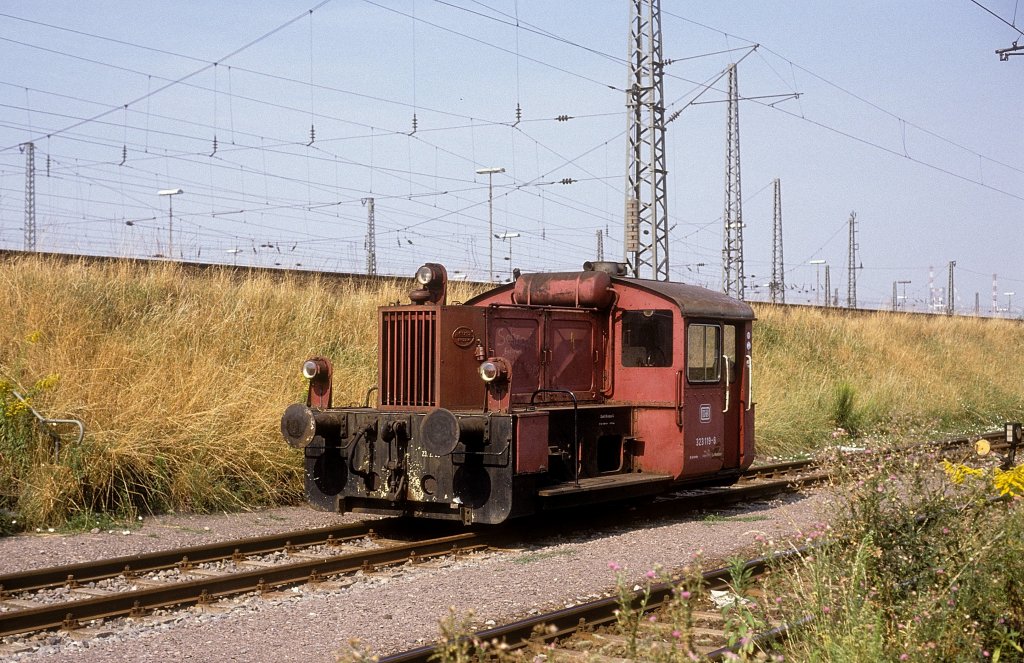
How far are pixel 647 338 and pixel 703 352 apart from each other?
0.69 m

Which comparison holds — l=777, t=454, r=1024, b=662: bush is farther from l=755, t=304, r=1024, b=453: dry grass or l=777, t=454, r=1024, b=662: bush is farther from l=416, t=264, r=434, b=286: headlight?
l=755, t=304, r=1024, b=453: dry grass

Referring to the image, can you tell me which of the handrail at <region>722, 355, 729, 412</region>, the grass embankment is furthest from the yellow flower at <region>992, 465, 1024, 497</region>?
the handrail at <region>722, 355, 729, 412</region>

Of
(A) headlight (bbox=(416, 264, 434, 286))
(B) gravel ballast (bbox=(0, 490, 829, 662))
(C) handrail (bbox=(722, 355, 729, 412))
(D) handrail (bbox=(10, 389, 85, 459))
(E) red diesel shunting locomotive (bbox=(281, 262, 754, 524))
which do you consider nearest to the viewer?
(B) gravel ballast (bbox=(0, 490, 829, 662))

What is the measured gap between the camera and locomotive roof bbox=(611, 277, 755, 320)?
10.4 meters

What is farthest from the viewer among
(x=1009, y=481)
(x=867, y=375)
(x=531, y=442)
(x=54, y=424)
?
(x=867, y=375)

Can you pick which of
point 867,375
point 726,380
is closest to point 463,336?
point 726,380

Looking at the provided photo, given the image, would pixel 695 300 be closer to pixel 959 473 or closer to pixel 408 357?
pixel 408 357

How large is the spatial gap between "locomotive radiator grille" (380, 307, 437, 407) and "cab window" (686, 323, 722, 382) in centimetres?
282

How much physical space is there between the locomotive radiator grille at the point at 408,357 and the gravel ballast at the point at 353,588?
1.61 m

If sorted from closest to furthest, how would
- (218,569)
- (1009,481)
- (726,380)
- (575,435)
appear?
(1009,481), (218,569), (575,435), (726,380)

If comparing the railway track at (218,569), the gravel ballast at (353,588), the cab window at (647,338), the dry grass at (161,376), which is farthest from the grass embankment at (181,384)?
the cab window at (647,338)

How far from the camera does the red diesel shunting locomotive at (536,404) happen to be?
8820 millimetres

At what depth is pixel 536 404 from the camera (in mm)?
9945

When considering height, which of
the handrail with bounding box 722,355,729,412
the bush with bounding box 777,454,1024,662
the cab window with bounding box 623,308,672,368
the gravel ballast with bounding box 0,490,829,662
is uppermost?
the cab window with bounding box 623,308,672,368
